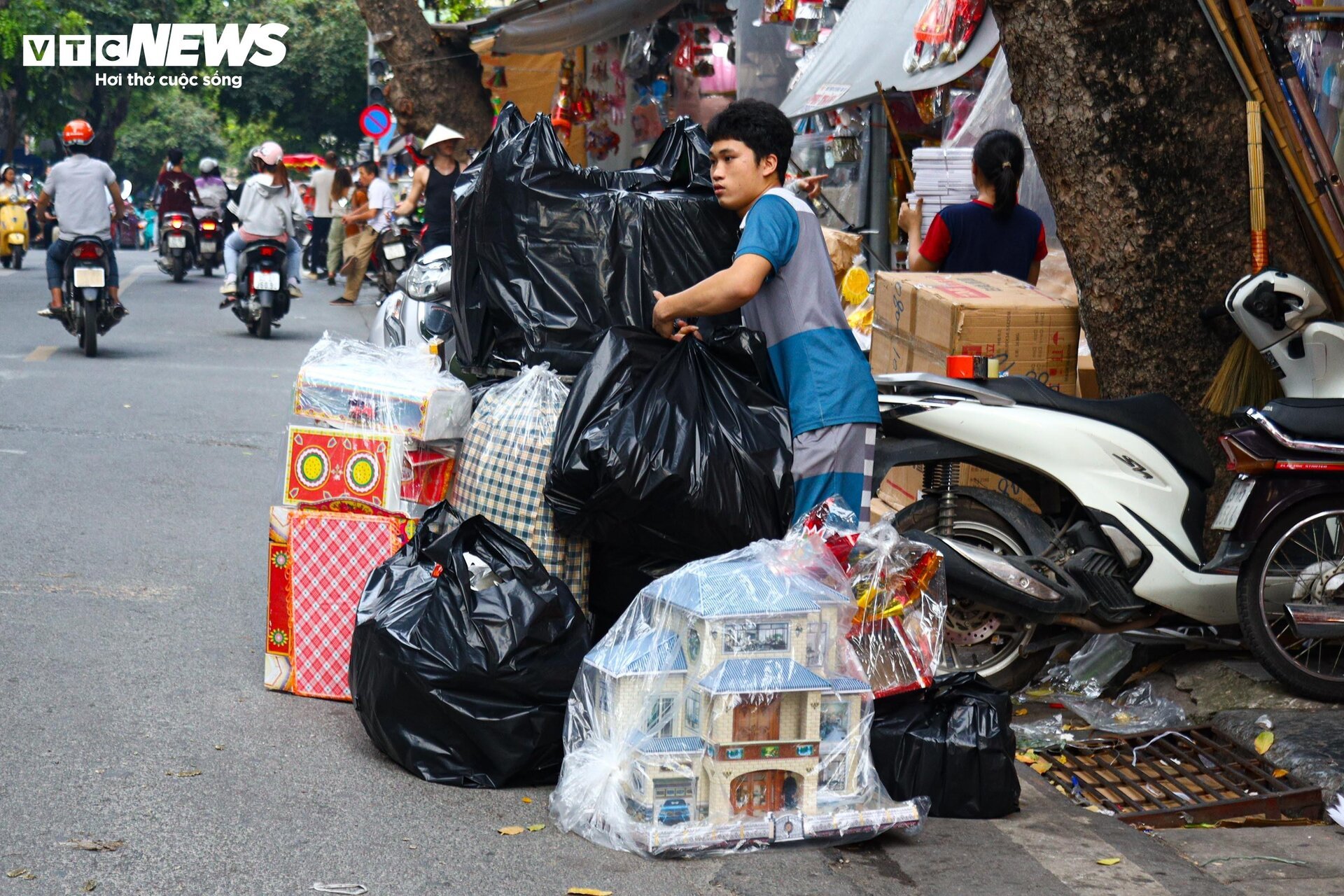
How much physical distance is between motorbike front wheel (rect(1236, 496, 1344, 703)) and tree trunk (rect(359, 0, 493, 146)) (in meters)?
13.2

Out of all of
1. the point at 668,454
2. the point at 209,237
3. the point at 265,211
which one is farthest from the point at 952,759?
the point at 209,237

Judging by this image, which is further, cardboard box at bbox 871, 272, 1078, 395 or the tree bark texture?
cardboard box at bbox 871, 272, 1078, 395

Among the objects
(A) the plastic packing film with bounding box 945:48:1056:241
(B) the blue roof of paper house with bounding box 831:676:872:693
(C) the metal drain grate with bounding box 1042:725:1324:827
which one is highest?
(A) the plastic packing film with bounding box 945:48:1056:241

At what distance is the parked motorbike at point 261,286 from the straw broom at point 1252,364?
10.0 metres

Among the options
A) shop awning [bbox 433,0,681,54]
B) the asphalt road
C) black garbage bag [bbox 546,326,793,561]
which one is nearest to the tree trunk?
shop awning [bbox 433,0,681,54]

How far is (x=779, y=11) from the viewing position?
10406 mm

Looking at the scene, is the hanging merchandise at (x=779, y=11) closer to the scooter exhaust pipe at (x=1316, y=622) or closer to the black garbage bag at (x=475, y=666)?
the scooter exhaust pipe at (x=1316, y=622)

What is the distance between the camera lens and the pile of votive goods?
10.5ft

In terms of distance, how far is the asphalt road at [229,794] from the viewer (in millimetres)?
2996

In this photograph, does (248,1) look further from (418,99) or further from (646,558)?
(646,558)

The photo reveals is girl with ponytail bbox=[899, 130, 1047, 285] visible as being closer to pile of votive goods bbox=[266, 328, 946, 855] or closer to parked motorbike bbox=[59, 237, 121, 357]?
pile of votive goods bbox=[266, 328, 946, 855]

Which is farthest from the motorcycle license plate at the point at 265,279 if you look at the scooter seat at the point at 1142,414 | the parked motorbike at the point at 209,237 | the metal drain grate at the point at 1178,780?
the metal drain grate at the point at 1178,780

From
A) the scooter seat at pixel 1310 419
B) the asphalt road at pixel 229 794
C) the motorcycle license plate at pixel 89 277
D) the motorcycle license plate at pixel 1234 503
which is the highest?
the scooter seat at pixel 1310 419

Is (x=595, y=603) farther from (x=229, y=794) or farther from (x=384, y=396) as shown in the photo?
(x=229, y=794)
